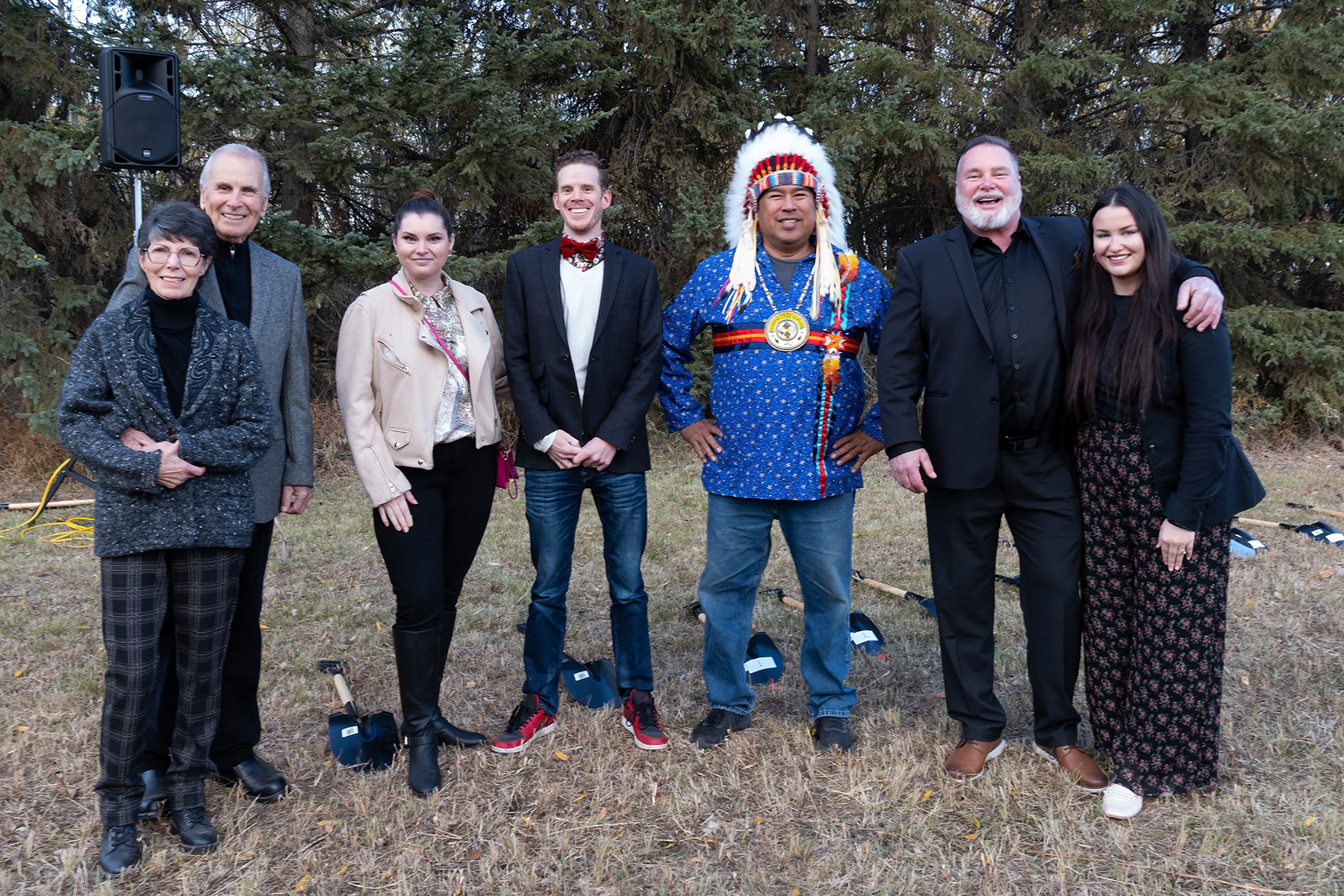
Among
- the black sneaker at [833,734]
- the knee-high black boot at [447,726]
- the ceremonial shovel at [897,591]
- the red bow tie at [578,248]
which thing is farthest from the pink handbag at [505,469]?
the ceremonial shovel at [897,591]

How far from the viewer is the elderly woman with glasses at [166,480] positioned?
2.71 m

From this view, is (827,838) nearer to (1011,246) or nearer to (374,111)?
(1011,246)

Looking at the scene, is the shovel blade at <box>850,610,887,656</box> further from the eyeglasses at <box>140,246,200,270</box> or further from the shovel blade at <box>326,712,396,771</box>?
the eyeglasses at <box>140,246,200,270</box>

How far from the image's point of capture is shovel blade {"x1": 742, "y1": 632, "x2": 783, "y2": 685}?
4.34 meters

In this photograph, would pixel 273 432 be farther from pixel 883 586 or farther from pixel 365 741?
pixel 883 586

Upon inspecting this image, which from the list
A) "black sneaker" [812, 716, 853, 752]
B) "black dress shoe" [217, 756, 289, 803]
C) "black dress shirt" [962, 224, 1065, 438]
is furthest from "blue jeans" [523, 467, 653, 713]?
"black dress shirt" [962, 224, 1065, 438]

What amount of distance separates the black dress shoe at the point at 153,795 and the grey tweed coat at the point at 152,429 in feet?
2.67

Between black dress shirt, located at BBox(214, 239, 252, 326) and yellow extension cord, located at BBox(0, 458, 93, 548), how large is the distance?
4.89m

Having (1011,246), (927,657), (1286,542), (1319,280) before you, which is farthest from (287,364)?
(1319,280)

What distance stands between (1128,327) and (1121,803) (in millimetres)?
Result: 1538

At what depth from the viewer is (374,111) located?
8.24 metres

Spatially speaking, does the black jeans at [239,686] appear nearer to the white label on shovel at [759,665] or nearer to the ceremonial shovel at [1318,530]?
the white label on shovel at [759,665]

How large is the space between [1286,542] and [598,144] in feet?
26.3

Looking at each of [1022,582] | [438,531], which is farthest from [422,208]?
[1022,582]
